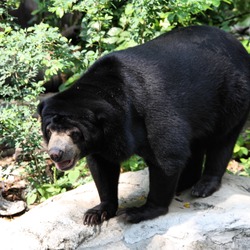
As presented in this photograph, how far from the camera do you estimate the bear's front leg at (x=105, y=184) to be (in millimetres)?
4965

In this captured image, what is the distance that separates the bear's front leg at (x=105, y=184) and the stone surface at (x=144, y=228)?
105mm

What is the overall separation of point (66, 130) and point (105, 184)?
0.83 m

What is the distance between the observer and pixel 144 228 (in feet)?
15.4

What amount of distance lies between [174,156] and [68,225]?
1039mm

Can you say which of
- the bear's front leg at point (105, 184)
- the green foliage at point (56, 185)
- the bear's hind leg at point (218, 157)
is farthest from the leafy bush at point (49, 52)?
the bear's front leg at point (105, 184)

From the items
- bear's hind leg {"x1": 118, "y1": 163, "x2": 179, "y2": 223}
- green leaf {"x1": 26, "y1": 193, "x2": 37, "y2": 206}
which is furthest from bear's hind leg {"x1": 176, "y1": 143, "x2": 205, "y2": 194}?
green leaf {"x1": 26, "y1": 193, "x2": 37, "y2": 206}

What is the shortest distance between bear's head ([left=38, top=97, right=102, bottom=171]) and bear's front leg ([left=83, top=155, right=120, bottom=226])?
1.63ft

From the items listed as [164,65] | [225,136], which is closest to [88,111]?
[164,65]

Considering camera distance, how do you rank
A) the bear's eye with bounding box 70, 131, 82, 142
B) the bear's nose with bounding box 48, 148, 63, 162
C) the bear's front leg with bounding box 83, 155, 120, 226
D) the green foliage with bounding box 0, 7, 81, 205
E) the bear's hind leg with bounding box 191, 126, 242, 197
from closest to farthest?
the bear's nose with bounding box 48, 148, 63, 162 < the bear's eye with bounding box 70, 131, 82, 142 < the bear's front leg with bounding box 83, 155, 120, 226 < the bear's hind leg with bounding box 191, 126, 242, 197 < the green foliage with bounding box 0, 7, 81, 205

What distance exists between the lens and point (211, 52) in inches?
208

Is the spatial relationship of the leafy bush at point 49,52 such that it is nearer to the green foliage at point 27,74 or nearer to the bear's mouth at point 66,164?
the green foliage at point 27,74

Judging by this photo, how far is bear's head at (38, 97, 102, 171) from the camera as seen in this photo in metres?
4.35

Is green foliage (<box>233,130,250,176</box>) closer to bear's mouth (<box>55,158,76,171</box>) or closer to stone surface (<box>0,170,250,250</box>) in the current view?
stone surface (<box>0,170,250,250</box>)

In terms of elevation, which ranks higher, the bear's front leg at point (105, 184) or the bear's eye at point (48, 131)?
the bear's eye at point (48, 131)
